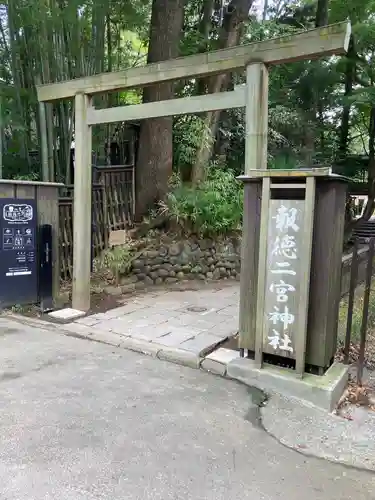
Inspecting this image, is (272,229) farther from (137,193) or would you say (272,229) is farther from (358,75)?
(358,75)

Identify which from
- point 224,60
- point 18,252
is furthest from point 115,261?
point 224,60

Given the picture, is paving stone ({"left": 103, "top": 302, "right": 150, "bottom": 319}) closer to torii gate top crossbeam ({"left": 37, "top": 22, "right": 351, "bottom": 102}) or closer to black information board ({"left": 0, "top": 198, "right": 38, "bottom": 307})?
black information board ({"left": 0, "top": 198, "right": 38, "bottom": 307})

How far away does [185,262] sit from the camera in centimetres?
755

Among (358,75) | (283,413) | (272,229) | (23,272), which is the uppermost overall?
(358,75)

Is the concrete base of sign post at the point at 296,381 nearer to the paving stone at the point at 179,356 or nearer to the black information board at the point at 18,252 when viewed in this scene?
the paving stone at the point at 179,356

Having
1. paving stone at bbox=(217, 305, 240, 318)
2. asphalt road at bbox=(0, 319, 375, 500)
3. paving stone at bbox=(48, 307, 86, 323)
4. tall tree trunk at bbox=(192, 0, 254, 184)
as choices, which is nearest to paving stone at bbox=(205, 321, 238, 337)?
paving stone at bbox=(217, 305, 240, 318)

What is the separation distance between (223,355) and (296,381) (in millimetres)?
896

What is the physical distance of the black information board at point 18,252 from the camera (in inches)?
209

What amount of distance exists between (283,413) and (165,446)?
38.2 inches

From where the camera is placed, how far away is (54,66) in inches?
262

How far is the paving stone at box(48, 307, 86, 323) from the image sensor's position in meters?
5.16

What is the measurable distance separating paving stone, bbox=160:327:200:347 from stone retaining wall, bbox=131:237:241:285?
2.62 m

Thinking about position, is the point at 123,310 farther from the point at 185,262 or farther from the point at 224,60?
the point at 224,60

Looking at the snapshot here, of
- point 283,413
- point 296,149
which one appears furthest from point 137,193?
point 283,413
